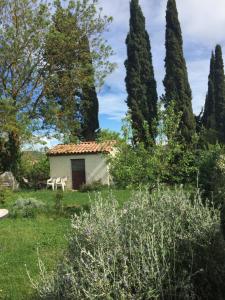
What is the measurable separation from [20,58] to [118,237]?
22895mm

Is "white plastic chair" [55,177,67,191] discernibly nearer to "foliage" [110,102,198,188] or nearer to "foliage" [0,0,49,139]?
"foliage" [0,0,49,139]

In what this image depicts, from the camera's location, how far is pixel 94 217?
3957mm

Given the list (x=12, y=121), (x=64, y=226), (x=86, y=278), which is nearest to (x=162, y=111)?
(x=64, y=226)

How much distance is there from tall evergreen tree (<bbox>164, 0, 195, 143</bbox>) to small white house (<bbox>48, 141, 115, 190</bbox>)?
21.7 feet

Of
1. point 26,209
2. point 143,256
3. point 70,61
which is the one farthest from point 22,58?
point 143,256

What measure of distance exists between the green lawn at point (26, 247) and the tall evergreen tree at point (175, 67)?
19314mm

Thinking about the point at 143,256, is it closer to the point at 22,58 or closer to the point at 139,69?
the point at 22,58

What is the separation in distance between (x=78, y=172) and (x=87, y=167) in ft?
2.48

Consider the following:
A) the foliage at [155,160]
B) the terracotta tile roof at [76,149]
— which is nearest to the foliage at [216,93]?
the terracotta tile roof at [76,149]

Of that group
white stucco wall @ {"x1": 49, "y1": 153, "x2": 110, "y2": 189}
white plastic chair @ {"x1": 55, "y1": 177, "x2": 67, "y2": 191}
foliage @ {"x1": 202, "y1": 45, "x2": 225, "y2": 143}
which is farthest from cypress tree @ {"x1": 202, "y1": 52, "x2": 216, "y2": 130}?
white plastic chair @ {"x1": 55, "y1": 177, "x2": 67, "y2": 191}

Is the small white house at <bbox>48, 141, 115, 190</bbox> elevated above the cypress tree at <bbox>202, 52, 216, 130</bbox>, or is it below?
below

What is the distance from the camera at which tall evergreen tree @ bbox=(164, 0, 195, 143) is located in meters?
30.6

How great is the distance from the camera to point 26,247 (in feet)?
28.1

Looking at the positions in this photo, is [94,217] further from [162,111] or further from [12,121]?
[12,121]
